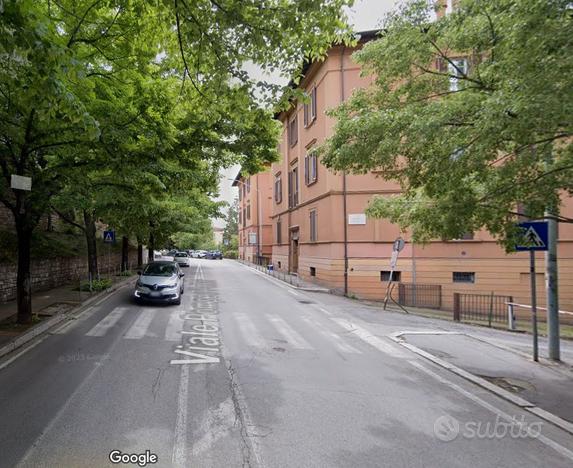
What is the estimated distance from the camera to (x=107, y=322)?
10.2 m

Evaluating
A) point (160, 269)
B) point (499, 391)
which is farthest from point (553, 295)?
point (160, 269)

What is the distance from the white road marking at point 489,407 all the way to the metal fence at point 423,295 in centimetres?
1145

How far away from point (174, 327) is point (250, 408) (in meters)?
5.61

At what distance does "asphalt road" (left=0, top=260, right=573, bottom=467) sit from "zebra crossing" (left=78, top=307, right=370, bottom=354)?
106 mm

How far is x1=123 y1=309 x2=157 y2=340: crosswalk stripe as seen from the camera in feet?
28.7

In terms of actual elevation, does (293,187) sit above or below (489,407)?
above

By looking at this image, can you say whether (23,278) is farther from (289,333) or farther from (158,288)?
(289,333)

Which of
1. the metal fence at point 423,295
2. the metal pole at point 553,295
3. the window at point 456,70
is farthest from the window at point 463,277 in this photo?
the window at point 456,70

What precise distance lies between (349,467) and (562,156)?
5727 mm

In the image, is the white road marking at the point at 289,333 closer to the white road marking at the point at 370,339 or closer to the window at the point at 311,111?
the white road marking at the point at 370,339

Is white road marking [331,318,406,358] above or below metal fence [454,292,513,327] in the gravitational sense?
above

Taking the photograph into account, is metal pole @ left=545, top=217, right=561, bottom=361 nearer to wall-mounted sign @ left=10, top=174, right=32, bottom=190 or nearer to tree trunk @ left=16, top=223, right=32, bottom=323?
wall-mounted sign @ left=10, top=174, right=32, bottom=190

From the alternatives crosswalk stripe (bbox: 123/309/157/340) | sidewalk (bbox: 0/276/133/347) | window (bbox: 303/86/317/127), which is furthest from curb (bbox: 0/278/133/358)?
window (bbox: 303/86/317/127)

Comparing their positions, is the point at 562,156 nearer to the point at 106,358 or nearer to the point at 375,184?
the point at 106,358
